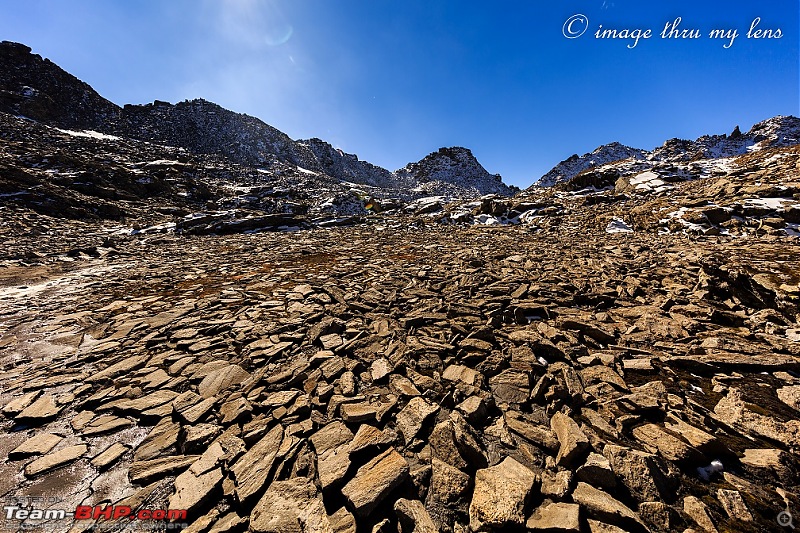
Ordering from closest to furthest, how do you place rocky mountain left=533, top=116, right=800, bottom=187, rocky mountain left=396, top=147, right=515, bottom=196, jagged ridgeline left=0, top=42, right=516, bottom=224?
jagged ridgeline left=0, top=42, right=516, bottom=224
rocky mountain left=533, top=116, right=800, bottom=187
rocky mountain left=396, top=147, right=515, bottom=196

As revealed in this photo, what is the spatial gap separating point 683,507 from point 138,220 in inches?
1479

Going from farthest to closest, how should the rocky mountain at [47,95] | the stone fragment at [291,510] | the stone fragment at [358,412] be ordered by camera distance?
the rocky mountain at [47,95]
the stone fragment at [358,412]
the stone fragment at [291,510]

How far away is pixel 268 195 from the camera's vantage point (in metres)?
39.1

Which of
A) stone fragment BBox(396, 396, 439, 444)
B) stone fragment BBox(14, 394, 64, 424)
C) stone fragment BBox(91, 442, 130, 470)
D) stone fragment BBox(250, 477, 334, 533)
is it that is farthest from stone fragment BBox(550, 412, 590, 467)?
stone fragment BBox(14, 394, 64, 424)

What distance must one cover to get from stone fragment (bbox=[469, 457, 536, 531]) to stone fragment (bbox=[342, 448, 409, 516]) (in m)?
0.70

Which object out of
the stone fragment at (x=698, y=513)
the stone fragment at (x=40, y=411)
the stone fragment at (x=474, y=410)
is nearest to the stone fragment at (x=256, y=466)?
the stone fragment at (x=474, y=410)

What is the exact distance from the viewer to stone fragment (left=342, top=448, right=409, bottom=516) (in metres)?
2.57

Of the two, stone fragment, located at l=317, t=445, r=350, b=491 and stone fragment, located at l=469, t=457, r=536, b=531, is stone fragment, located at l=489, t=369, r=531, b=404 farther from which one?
stone fragment, located at l=317, t=445, r=350, b=491

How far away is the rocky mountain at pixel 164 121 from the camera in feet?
216

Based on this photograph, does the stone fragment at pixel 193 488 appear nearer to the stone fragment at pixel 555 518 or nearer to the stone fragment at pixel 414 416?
the stone fragment at pixel 414 416

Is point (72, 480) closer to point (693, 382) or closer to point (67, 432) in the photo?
point (67, 432)

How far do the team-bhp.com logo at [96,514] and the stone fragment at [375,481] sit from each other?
157cm

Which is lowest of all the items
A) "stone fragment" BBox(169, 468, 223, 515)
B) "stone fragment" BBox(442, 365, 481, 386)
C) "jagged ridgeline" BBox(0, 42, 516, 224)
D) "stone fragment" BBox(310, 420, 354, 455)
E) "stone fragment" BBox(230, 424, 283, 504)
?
"stone fragment" BBox(169, 468, 223, 515)

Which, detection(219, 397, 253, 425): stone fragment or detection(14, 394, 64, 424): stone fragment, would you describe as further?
detection(14, 394, 64, 424): stone fragment
